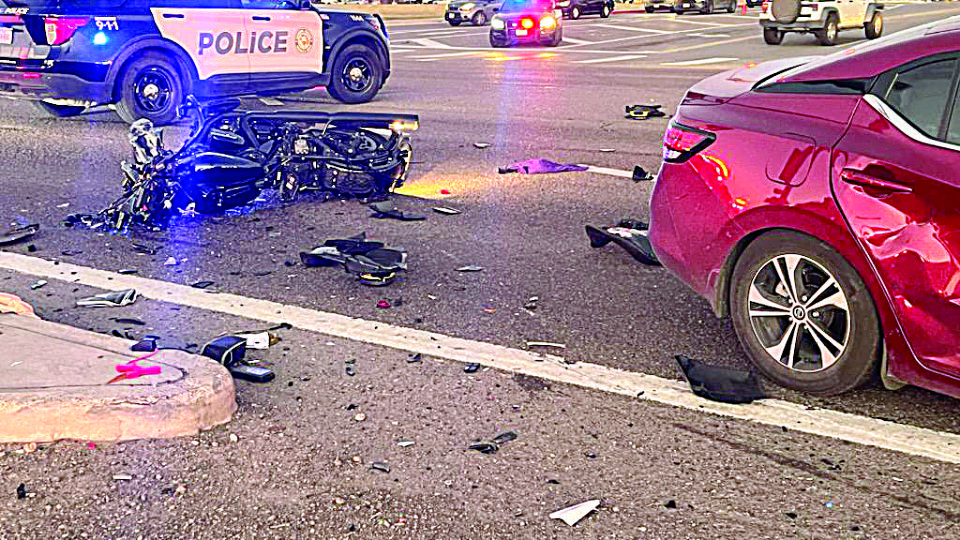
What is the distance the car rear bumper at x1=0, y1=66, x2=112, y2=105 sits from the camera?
11.9 meters

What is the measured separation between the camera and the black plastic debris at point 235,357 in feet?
15.9

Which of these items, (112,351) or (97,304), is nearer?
(112,351)

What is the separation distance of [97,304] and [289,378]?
1596mm

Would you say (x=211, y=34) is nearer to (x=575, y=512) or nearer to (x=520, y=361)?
(x=520, y=361)

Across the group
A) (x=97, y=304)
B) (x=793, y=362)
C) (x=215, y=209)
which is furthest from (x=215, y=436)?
(x=215, y=209)

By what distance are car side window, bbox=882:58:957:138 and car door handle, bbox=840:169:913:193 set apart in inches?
10.0

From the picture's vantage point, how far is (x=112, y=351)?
469cm

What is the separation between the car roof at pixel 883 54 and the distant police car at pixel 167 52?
29.5 ft

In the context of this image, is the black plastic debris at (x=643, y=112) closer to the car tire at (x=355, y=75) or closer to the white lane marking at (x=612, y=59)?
the car tire at (x=355, y=75)

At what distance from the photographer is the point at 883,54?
Answer: 4.59 meters

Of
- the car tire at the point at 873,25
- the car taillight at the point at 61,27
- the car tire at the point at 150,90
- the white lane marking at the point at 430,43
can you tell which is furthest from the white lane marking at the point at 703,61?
the car taillight at the point at 61,27

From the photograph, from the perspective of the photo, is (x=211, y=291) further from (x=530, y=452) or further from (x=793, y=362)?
(x=793, y=362)

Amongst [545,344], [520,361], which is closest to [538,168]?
[545,344]

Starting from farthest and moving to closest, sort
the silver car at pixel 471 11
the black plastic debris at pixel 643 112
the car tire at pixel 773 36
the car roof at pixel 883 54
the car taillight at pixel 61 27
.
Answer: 1. the silver car at pixel 471 11
2. the car tire at pixel 773 36
3. the black plastic debris at pixel 643 112
4. the car taillight at pixel 61 27
5. the car roof at pixel 883 54
